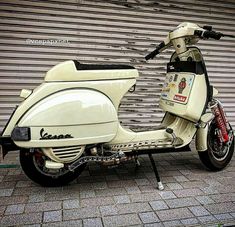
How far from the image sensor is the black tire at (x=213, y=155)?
340 cm

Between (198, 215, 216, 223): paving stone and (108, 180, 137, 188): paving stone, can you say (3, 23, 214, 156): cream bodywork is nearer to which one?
(108, 180, 137, 188): paving stone

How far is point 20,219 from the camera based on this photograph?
2.32 m

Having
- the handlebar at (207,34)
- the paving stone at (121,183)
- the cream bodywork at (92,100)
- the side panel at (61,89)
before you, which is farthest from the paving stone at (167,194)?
the handlebar at (207,34)

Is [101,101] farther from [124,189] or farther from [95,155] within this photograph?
[124,189]

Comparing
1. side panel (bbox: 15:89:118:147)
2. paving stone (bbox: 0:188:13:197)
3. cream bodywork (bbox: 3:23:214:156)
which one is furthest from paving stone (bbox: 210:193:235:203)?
paving stone (bbox: 0:188:13:197)

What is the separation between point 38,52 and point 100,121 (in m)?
2.35

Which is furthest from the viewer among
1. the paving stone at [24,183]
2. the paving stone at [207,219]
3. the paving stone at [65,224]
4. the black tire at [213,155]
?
the black tire at [213,155]

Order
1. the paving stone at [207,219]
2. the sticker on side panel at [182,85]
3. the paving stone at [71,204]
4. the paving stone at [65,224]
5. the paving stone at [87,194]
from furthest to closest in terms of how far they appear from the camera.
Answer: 1. the sticker on side panel at [182,85]
2. the paving stone at [87,194]
3. the paving stone at [71,204]
4. the paving stone at [207,219]
5. the paving stone at [65,224]

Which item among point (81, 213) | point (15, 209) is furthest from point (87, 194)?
point (15, 209)

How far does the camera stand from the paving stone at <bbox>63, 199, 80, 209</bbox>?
2.55 m

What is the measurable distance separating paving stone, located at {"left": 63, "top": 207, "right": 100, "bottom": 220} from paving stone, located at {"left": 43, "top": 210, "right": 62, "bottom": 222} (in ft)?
0.15

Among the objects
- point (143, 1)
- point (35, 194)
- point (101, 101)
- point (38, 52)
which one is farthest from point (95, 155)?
point (143, 1)

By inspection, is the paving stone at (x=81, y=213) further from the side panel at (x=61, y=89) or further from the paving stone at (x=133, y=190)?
the side panel at (x=61, y=89)

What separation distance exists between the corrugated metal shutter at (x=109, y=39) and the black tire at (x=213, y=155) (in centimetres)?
167
